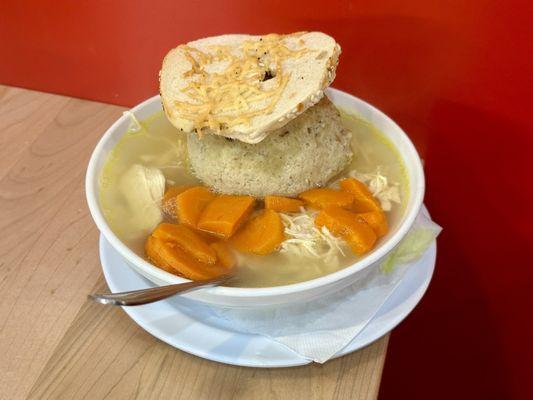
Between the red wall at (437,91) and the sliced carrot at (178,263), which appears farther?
the red wall at (437,91)

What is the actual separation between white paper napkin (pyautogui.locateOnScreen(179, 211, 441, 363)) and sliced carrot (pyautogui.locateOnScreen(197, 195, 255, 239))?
0.32 ft

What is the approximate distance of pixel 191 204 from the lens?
78 centimetres

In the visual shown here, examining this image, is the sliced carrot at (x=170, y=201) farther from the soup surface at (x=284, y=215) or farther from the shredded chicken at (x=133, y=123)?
the shredded chicken at (x=133, y=123)

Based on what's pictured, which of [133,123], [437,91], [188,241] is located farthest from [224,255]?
[437,91]

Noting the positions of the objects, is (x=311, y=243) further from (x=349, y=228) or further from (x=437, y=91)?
(x=437, y=91)

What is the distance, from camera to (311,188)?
31.9 inches

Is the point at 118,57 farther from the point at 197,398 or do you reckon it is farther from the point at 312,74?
the point at 197,398

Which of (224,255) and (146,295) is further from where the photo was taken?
(224,255)

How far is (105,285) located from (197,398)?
0.77ft

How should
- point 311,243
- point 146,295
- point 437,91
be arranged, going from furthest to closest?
point 437,91
point 311,243
point 146,295

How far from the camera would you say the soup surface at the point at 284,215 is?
738 mm

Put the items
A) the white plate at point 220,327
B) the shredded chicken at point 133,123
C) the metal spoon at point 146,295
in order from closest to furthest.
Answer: the metal spoon at point 146,295
the white plate at point 220,327
the shredded chicken at point 133,123

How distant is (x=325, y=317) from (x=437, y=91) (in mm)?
482

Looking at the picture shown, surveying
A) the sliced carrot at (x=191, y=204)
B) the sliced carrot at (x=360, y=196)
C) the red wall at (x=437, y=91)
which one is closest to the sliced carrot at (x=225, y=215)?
the sliced carrot at (x=191, y=204)
